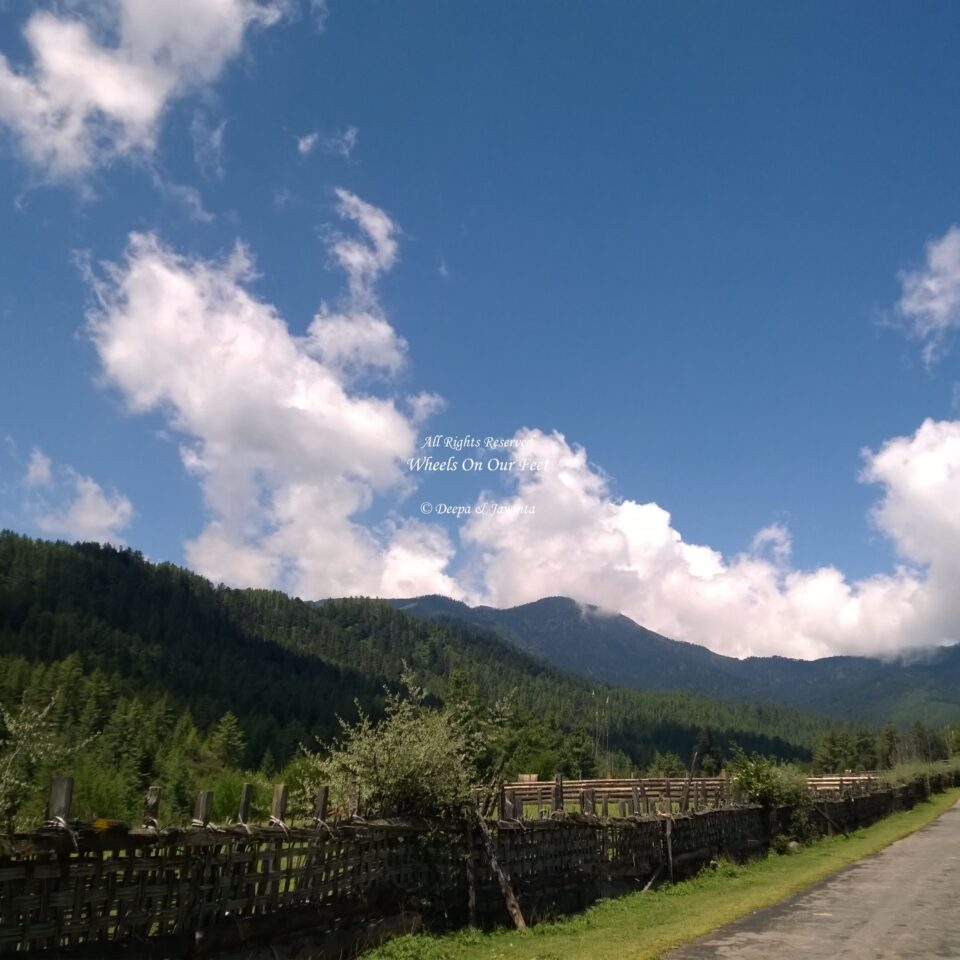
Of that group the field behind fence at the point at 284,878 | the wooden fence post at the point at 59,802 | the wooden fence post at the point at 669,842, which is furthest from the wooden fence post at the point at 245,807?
the wooden fence post at the point at 669,842

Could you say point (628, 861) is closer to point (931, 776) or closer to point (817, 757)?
point (931, 776)

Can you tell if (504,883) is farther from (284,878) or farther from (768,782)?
(768,782)

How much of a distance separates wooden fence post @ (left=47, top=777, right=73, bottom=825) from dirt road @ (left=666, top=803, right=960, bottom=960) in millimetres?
7012

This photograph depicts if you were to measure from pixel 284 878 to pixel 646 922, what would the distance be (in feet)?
23.0

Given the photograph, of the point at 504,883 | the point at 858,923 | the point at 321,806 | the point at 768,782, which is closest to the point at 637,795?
the point at 504,883

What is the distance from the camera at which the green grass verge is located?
34.5 ft

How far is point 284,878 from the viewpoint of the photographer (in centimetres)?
926

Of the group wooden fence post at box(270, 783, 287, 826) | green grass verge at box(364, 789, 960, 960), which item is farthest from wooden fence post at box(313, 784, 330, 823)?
green grass verge at box(364, 789, 960, 960)

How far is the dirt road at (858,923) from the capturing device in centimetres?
970

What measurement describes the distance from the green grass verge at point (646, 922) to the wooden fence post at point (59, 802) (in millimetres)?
4900

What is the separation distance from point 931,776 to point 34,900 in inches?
2333

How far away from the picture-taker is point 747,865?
2194 cm

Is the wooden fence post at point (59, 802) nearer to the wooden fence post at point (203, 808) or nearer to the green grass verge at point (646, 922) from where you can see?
the wooden fence post at point (203, 808)

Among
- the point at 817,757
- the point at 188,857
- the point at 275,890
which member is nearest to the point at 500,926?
the point at 275,890
